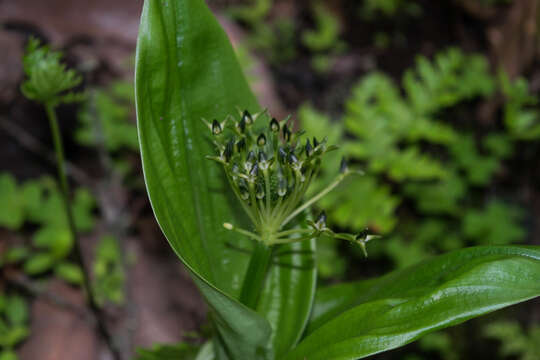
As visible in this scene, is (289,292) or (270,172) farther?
(289,292)

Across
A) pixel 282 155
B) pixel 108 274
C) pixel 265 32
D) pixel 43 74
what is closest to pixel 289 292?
pixel 282 155

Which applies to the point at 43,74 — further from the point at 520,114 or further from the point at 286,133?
the point at 520,114

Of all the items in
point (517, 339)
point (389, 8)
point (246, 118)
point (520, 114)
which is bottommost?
point (517, 339)

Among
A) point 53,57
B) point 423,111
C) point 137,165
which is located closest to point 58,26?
point 137,165

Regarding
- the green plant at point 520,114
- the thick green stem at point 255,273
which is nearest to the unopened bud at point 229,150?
the thick green stem at point 255,273

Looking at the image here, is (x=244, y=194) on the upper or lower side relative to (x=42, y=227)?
upper

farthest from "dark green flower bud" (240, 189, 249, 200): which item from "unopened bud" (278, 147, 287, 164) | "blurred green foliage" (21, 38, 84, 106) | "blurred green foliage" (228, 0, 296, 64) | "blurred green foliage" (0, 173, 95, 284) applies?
"blurred green foliage" (228, 0, 296, 64)

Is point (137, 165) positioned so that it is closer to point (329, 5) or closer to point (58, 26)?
point (58, 26)
